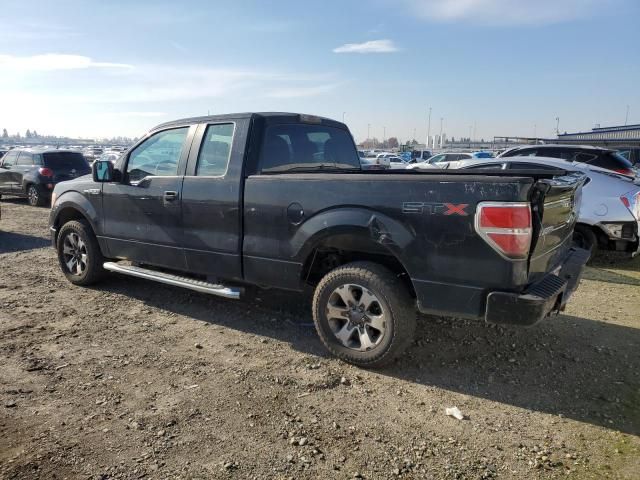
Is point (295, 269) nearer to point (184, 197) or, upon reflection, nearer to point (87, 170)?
point (184, 197)

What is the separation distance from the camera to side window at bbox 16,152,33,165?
14.2 metres

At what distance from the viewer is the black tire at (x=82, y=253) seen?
5.64 meters

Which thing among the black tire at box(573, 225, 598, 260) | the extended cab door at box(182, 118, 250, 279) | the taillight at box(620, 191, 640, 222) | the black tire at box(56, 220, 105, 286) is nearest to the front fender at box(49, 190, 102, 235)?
the black tire at box(56, 220, 105, 286)

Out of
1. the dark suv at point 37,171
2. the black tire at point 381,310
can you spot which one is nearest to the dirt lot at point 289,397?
the black tire at point 381,310

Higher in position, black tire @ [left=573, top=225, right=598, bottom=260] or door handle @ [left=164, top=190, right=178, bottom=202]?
door handle @ [left=164, top=190, right=178, bottom=202]

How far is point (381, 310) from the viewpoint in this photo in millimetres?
3713

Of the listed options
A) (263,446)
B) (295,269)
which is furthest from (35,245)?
(263,446)

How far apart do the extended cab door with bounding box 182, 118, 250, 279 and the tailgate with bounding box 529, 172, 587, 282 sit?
94.7 inches

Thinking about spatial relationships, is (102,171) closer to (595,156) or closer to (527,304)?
(527,304)

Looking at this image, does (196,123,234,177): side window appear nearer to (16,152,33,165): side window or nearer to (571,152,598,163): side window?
(571,152,598,163): side window

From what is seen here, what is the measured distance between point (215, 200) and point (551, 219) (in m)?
2.78

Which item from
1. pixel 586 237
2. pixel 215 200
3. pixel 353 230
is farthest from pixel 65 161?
pixel 586 237

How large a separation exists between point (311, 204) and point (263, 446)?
1.83 metres

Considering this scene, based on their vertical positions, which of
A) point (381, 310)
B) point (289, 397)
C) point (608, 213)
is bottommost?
point (289, 397)
